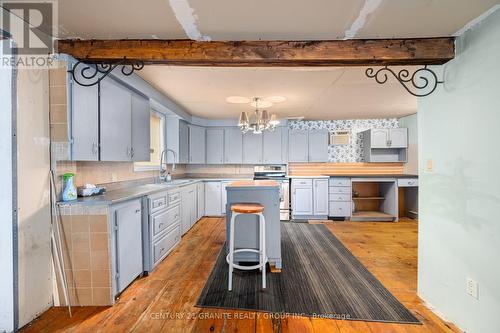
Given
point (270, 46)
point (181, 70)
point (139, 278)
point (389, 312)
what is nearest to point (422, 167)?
point (389, 312)

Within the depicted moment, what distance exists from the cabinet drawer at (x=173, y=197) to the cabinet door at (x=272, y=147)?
2569mm

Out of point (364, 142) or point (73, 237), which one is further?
point (364, 142)

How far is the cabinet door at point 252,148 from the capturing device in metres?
5.54

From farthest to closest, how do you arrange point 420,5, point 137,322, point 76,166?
point 76,166 → point 137,322 → point 420,5

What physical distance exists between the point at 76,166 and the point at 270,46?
2.19 m

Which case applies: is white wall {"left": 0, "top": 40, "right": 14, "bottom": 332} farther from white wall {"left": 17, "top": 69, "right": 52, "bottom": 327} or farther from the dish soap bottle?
the dish soap bottle

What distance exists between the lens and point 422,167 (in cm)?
212

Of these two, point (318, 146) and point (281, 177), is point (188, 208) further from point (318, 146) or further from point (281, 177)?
point (318, 146)

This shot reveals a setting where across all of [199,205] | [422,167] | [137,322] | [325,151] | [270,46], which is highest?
[270,46]

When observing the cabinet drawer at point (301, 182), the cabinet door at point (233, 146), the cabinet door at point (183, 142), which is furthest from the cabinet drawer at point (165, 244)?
the cabinet drawer at point (301, 182)

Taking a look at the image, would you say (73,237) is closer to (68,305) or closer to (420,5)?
(68,305)

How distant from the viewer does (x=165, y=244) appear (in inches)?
117

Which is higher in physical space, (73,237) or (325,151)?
(325,151)

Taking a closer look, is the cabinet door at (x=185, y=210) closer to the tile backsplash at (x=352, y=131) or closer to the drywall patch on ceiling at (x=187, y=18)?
the drywall patch on ceiling at (x=187, y=18)
